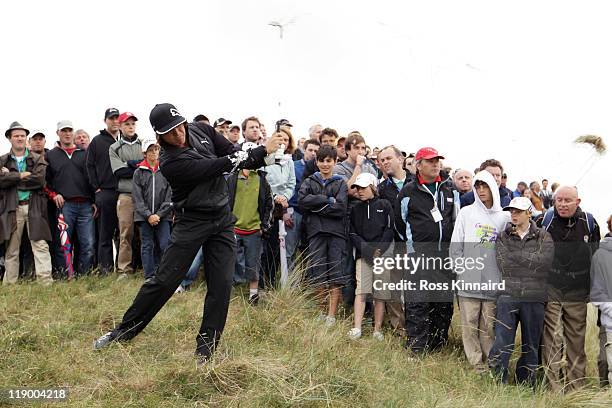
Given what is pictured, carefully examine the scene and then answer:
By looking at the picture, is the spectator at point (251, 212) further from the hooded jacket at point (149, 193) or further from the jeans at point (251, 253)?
the hooded jacket at point (149, 193)

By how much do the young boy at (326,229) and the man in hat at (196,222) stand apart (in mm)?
2171

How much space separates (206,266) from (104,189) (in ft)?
13.2

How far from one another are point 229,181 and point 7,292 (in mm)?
3178

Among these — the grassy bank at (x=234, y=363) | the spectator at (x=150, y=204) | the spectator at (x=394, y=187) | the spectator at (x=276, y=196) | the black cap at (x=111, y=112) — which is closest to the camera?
the grassy bank at (x=234, y=363)

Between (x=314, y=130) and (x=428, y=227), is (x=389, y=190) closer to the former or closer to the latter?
(x=428, y=227)

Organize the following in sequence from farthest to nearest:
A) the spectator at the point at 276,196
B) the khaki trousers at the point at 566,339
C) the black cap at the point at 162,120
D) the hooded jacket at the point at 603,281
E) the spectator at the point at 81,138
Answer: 1. the spectator at the point at 81,138
2. the spectator at the point at 276,196
3. the khaki trousers at the point at 566,339
4. the hooded jacket at the point at 603,281
5. the black cap at the point at 162,120

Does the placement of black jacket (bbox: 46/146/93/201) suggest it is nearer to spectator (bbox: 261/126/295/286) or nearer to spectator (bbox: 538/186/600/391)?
spectator (bbox: 261/126/295/286)

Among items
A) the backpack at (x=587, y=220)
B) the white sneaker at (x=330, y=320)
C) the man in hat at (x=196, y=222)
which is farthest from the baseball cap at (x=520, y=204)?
the man in hat at (x=196, y=222)

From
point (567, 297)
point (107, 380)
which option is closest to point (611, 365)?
point (567, 297)

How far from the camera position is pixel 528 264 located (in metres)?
6.36

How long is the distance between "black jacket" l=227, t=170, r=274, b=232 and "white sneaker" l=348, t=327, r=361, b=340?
1770 millimetres

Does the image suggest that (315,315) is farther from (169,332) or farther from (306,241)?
(169,332)

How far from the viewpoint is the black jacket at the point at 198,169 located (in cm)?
508

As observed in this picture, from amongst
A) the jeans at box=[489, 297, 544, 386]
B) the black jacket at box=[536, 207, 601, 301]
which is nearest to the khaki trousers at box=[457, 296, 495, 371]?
the jeans at box=[489, 297, 544, 386]
